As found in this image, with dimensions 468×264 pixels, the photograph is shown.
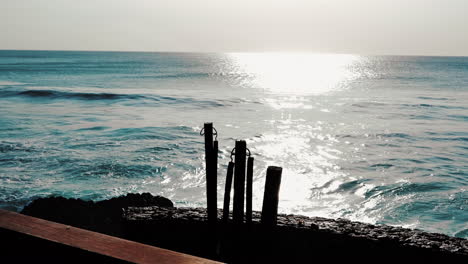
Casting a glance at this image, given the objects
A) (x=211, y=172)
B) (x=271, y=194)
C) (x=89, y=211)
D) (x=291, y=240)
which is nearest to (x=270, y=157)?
(x=89, y=211)

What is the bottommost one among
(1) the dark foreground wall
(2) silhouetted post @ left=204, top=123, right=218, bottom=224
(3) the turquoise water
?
(3) the turquoise water

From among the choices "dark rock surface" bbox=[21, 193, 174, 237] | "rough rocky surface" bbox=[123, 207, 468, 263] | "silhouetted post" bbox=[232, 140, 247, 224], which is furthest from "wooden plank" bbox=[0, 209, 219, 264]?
"dark rock surface" bbox=[21, 193, 174, 237]

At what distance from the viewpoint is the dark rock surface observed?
7.65m

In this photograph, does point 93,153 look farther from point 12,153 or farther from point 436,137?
point 436,137

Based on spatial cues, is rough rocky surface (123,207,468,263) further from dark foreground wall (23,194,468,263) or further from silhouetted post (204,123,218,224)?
silhouetted post (204,123,218,224)

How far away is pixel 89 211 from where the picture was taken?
8031 mm

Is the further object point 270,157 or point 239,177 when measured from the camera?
point 270,157

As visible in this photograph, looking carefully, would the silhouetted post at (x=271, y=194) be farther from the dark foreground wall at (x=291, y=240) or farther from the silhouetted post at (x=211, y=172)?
the silhouetted post at (x=211, y=172)

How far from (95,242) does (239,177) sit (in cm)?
304

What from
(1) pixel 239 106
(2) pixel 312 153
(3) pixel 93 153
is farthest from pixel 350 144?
(1) pixel 239 106

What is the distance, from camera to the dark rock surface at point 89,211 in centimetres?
765

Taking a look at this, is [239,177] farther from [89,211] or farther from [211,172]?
[89,211]

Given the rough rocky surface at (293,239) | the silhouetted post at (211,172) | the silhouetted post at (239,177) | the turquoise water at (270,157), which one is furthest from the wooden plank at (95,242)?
the turquoise water at (270,157)

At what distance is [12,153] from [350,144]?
45.5 feet
